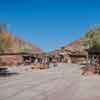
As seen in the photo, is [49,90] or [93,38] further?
[93,38]

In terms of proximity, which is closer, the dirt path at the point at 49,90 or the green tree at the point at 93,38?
the dirt path at the point at 49,90

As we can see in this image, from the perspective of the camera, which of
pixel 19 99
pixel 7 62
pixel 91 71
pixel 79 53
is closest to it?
pixel 19 99

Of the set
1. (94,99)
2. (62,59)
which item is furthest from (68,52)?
(94,99)

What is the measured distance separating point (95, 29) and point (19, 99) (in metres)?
41.7

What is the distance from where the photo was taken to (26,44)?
8456 centimetres

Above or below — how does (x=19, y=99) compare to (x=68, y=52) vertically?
below

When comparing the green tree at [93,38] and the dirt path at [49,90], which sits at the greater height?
the green tree at [93,38]

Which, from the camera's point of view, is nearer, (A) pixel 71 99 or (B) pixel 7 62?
(A) pixel 71 99

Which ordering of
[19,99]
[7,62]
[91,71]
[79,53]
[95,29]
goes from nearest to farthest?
[19,99], [91,71], [95,29], [7,62], [79,53]

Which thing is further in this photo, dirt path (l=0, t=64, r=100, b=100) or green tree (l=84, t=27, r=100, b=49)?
green tree (l=84, t=27, r=100, b=49)

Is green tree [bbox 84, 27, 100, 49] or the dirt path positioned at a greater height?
green tree [bbox 84, 27, 100, 49]

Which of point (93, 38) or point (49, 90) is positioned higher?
point (93, 38)

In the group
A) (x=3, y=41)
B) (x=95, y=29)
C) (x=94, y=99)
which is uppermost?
(x=95, y=29)

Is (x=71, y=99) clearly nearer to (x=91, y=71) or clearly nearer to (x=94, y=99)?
(x=94, y=99)
